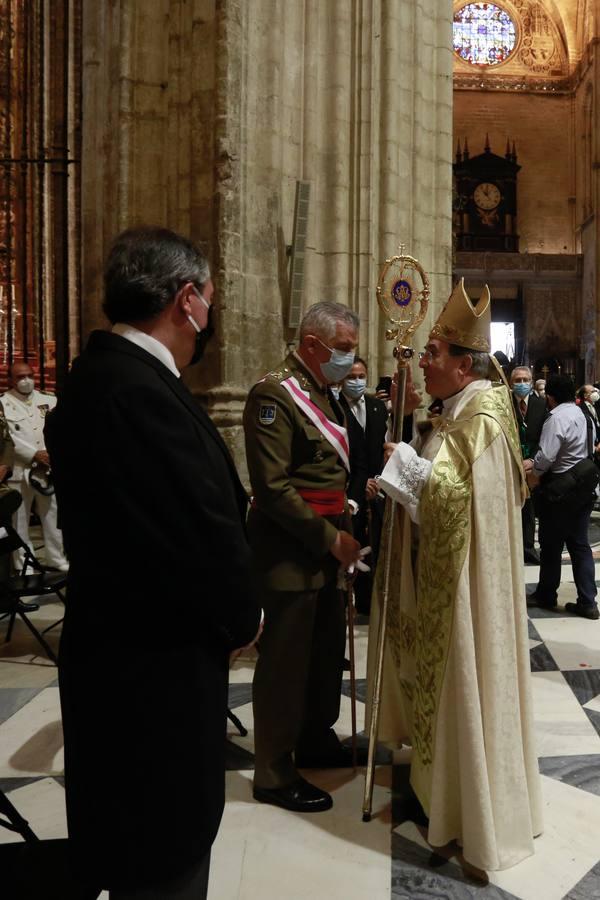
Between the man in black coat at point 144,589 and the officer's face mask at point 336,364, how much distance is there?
1.35 m

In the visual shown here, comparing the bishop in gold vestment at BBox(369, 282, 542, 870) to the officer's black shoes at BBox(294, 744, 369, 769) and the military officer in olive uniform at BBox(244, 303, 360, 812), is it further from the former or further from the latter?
the officer's black shoes at BBox(294, 744, 369, 769)

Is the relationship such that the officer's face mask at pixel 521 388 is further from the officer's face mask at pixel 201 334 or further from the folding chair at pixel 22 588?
the officer's face mask at pixel 201 334

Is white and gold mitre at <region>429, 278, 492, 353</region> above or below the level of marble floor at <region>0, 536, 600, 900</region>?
above

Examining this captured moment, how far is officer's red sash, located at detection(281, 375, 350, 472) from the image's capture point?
8.82 feet

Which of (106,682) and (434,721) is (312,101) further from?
(106,682)

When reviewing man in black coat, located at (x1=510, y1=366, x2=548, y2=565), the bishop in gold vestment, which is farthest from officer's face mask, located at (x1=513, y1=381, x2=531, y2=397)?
the bishop in gold vestment

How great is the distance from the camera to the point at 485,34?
79.0 ft

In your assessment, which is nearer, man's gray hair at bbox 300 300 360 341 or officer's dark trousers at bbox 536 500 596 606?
man's gray hair at bbox 300 300 360 341

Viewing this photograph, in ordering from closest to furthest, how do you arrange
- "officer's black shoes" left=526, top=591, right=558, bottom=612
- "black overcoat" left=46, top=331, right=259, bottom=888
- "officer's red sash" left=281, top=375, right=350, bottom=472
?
"black overcoat" left=46, top=331, right=259, bottom=888 < "officer's red sash" left=281, top=375, right=350, bottom=472 < "officer's black shoes" left=526, top=591, right=558, bottom=612

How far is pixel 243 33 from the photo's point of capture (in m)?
5.04

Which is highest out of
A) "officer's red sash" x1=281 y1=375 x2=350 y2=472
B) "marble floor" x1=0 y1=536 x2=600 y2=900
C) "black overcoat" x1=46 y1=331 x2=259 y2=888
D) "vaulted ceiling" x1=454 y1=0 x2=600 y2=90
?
"vaulted ceiling" x1=454 y1=0 x2=600 y2=90

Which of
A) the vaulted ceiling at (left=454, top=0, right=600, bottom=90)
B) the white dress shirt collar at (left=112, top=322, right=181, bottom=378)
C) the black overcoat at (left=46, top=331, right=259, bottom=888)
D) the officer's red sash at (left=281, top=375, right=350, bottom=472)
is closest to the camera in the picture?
the black overcoat at (left=46, top=331, right=259, bottom=888)

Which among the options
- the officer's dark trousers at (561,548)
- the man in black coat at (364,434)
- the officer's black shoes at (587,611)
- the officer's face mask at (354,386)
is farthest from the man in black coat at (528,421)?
the officer's face mask at (354,386)

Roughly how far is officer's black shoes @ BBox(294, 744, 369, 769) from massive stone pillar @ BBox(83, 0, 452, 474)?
241cm
